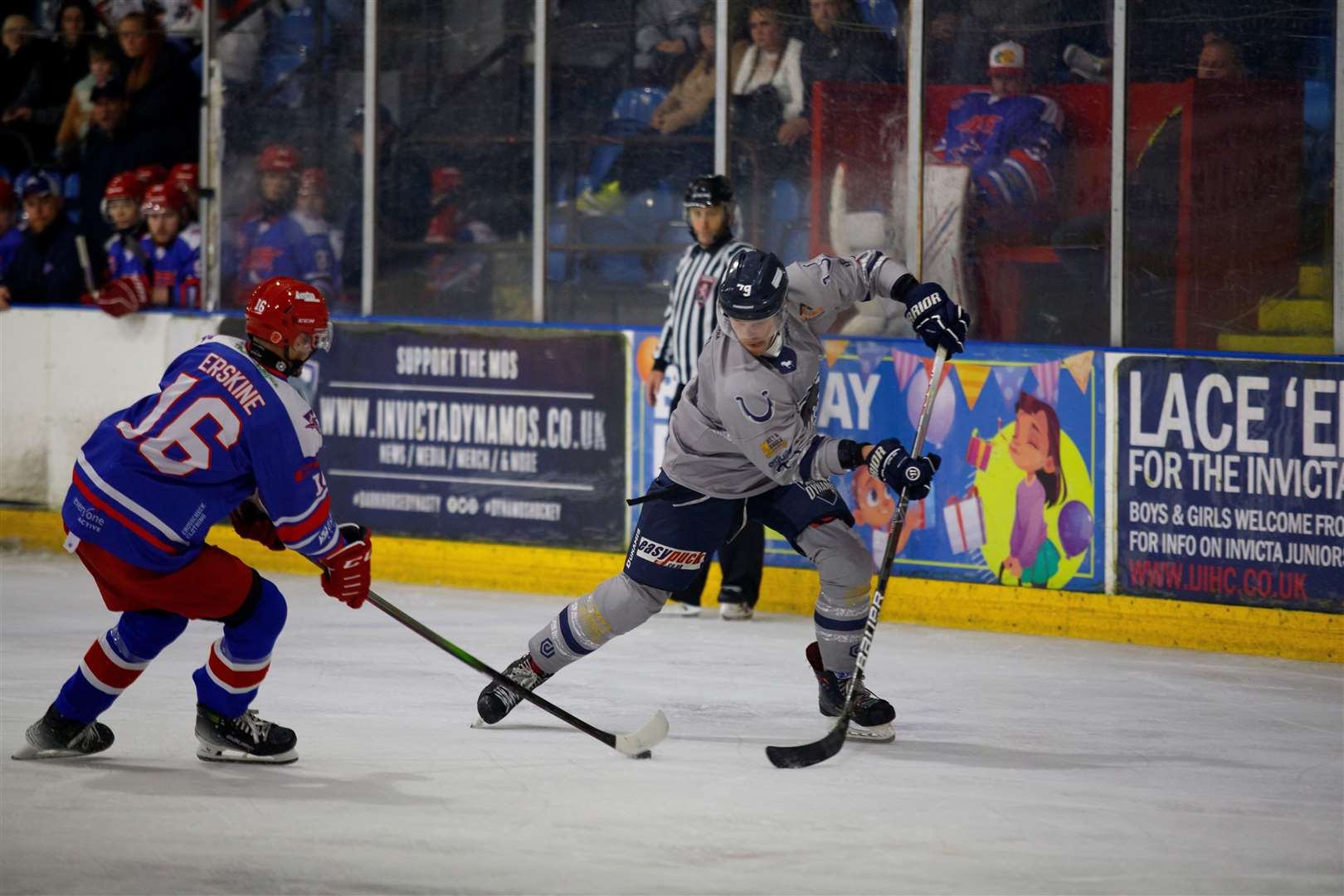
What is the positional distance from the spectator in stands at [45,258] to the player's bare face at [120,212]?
0.38 meters

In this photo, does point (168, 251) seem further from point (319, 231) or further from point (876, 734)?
point (876, 734)

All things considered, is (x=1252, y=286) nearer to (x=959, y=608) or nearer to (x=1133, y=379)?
(x=1133, y=379)

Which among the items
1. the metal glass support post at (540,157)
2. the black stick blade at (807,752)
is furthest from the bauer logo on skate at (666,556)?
the metal glass support post at (540,157)

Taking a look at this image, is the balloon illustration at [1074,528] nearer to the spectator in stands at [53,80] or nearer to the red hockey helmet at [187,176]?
the red hockey helmet at [187,176]

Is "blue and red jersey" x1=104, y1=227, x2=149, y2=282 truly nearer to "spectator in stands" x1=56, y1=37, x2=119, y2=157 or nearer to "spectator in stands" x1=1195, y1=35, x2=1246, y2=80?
"spectator in stands" x1=56, y1=37, x2=119, y2=157

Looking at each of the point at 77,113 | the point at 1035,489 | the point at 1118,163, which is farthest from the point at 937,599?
the point at 77,113

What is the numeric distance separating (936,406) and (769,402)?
2.22 metres

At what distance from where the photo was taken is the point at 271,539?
4.69 m

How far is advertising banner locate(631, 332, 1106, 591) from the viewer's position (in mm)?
6551

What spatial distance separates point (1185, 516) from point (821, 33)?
2.27 meters

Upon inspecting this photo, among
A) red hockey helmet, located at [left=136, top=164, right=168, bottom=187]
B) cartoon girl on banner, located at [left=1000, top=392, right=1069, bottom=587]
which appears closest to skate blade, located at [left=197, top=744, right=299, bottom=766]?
cartoon girl on banner, located at [left=1000, top=392, right=1069, bottom=587]

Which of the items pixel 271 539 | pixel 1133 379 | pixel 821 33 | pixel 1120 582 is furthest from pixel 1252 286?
pixel 271 539

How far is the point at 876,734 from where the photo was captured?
5047 mm

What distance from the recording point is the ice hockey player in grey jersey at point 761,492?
4.82 m
